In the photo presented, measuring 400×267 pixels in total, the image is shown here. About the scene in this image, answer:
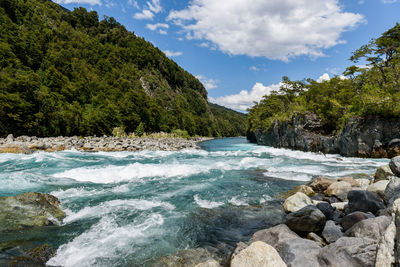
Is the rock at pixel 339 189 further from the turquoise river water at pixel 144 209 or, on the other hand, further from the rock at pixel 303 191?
the turquoise river water at pixel 144 209

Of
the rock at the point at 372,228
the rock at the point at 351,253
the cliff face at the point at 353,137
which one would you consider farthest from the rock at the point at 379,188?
the cliff face at the point at 353,137

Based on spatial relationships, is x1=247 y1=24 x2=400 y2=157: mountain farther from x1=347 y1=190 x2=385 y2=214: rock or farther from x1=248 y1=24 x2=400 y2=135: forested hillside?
x1=347 y1=190 x2=385 y2=214: rock

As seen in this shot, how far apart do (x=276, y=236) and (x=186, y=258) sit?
217 cm

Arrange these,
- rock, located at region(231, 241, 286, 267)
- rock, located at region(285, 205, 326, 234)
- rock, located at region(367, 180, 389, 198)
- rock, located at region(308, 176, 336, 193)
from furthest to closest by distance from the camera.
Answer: rock, located at region(308, 176, 336, 193), rock, located at region(367, 180, 389, 198), rock, located at region(285, 205, 326, 234), rock, located at region(231, 241, 286, 267)

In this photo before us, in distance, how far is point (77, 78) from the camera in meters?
57.0

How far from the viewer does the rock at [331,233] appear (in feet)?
15.9

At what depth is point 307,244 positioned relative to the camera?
4.02 meters

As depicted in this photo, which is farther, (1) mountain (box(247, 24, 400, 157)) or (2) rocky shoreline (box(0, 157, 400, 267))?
(1) mountain (box(247, 24, 400, 157))

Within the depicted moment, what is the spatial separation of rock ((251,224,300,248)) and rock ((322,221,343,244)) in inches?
34.9

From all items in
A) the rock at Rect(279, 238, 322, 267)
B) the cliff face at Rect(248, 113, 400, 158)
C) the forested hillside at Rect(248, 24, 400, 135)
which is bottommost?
the rock at Rect(279, 238, 322, 267)

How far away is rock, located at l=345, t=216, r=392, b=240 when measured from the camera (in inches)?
155

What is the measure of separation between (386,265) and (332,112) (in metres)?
29.3

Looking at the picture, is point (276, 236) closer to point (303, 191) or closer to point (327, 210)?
point (327, 210)

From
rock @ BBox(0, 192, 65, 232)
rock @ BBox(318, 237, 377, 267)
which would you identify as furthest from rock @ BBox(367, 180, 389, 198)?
rock @ BBox(0, 192, 65, 232)
